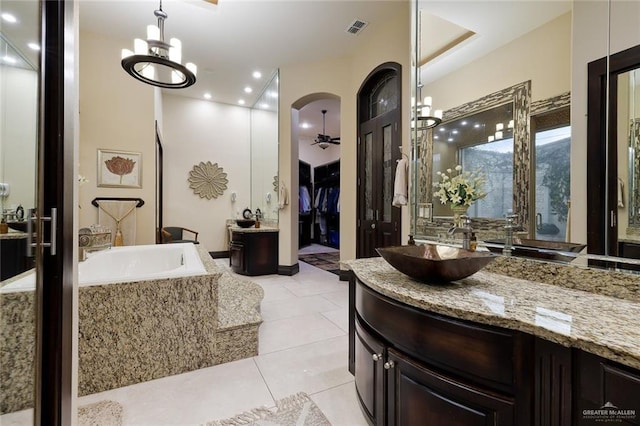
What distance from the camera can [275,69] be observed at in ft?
16.6

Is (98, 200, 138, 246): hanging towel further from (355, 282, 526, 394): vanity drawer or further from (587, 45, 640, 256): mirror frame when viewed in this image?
(587, 45, 640, 256): mirror frame

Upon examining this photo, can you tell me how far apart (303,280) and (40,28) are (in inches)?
163

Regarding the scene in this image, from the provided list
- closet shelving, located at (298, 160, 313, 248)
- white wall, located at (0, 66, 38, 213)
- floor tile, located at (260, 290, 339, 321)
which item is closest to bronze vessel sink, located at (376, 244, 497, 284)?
white wall, located at (0, 66, 38, 213)

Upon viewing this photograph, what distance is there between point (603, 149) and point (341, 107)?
13.0ft

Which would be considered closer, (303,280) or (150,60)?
(150,60)

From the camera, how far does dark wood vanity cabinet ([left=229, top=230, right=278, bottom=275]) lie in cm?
486

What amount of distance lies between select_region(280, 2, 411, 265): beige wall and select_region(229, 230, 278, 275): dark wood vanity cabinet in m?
0.18

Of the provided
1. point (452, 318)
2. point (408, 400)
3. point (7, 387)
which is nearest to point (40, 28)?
point (7, 387)

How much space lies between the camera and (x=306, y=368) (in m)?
2.11

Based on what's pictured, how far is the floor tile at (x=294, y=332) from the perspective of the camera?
97.3 inches

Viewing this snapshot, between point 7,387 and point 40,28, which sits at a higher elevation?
point 40,28

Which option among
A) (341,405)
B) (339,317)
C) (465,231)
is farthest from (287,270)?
(465,231)

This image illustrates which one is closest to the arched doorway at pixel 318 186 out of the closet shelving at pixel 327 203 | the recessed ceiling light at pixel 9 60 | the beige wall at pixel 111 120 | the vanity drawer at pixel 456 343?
the closet shelving at pixel 327 203

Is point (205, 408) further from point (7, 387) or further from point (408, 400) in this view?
point (408, 400)
